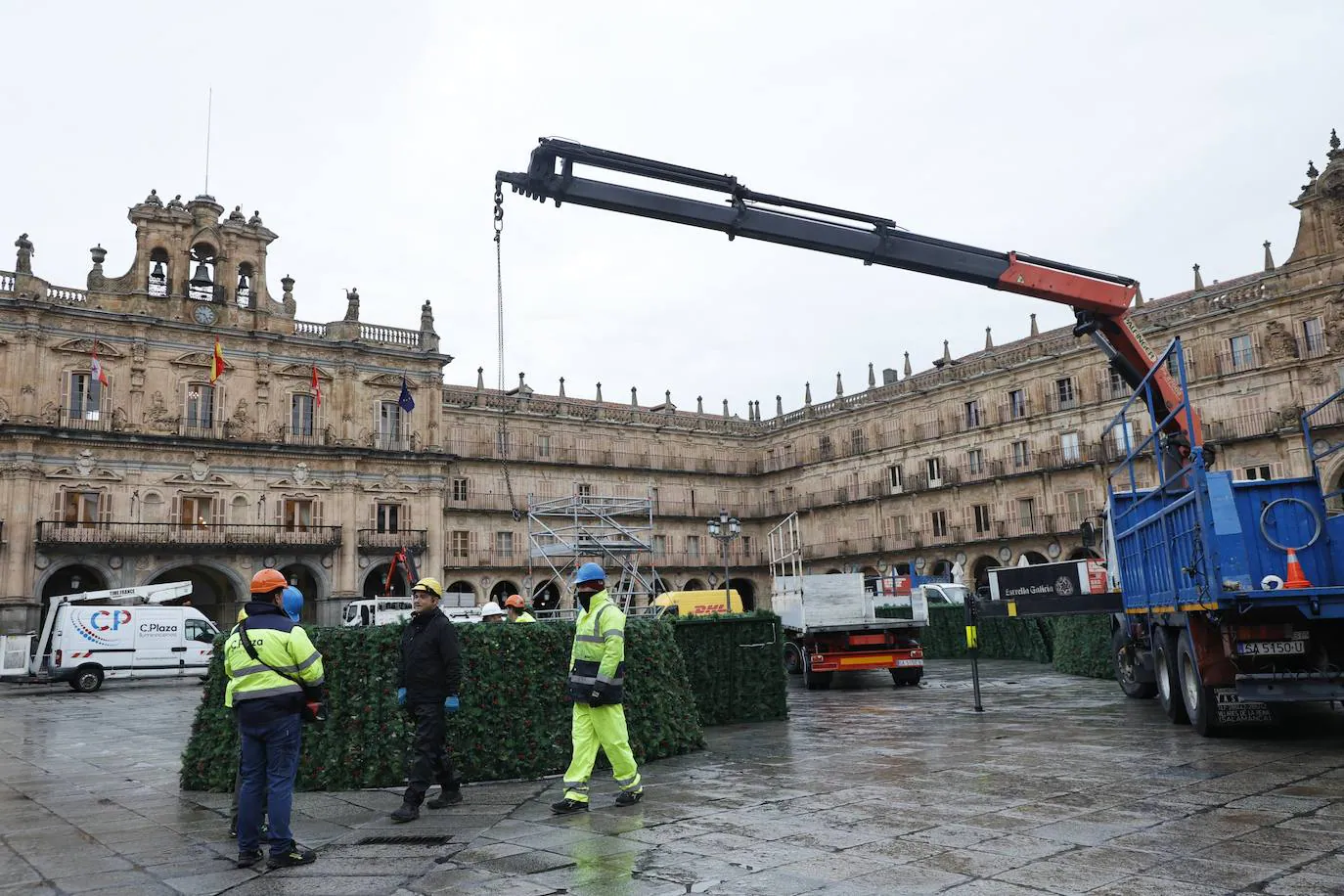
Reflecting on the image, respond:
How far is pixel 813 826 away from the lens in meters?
6.19

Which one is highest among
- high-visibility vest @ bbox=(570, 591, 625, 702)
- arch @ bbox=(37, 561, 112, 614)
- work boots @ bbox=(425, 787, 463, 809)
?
arch @ bbox=(37, 561, 112, 614)

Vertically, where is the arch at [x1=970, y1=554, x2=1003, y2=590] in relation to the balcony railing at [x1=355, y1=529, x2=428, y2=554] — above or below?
below

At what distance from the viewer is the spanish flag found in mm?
36875

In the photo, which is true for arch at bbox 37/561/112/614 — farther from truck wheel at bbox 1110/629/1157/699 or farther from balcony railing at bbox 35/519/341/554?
truck wheel at bbox 1110/629/1157/699

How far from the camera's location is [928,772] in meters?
8.01

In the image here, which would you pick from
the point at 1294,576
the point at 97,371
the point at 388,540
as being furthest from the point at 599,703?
the point at 388,540

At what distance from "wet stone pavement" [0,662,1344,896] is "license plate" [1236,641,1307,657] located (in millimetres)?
780

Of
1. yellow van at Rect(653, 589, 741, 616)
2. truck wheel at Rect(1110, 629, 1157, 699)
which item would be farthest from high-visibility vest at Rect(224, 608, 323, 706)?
yellow van at Rect(653, 589, 741, 616)

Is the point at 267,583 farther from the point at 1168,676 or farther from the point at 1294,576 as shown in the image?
the point at 1168,676

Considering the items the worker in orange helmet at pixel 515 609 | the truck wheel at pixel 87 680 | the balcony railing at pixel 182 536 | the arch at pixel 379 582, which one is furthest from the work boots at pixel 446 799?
the arch at pixel 379 582

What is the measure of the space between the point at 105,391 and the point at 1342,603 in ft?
127

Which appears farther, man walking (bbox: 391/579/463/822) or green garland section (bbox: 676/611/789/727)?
green garland section (bbox: 676/611/789/727)

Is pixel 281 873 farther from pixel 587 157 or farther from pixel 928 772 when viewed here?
pixel 587 157

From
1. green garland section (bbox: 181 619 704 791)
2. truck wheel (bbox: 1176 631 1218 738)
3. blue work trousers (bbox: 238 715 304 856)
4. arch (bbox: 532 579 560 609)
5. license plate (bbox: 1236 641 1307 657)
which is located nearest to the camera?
blue work trousers (bbox: 238 715 304 856)
